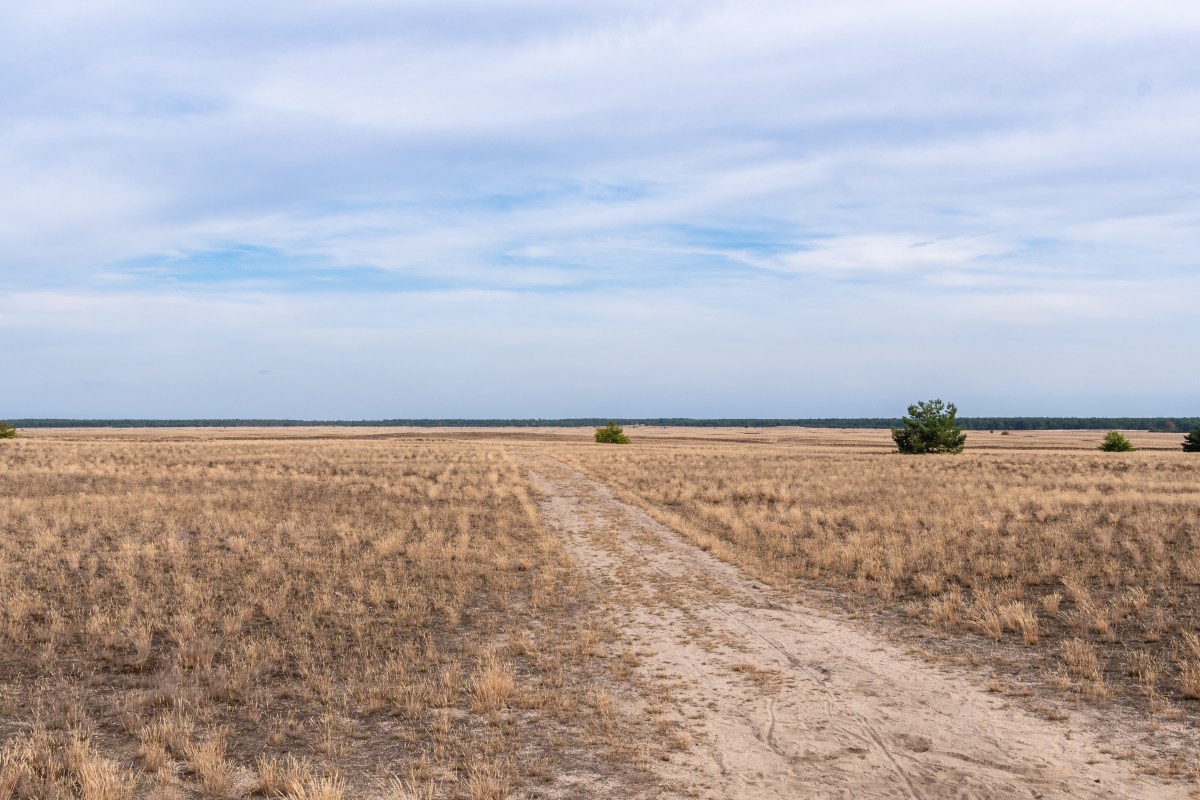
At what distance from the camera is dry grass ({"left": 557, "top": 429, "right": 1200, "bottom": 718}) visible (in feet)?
32.3

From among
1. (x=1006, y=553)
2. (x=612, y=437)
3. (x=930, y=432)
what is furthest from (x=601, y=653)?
(x=612, y=437)

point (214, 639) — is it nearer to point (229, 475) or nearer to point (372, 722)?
point (372, 722)

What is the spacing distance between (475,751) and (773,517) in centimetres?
1673

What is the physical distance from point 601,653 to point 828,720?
320cm

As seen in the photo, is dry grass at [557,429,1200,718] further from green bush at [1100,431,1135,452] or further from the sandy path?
green bush at [1100,431,1135,452]

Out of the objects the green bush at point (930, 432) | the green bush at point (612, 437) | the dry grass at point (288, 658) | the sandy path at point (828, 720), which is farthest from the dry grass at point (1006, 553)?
the green bush at point (612, 437)

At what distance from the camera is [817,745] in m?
6.77

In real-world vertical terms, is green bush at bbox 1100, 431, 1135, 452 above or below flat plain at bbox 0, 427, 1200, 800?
above

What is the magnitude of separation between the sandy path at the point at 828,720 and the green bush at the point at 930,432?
177ft

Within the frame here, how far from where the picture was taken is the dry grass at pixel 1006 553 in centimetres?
985

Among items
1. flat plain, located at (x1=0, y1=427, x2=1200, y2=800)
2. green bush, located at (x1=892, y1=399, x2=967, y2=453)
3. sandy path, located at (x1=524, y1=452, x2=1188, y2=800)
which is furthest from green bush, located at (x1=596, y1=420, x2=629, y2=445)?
sandy path, located at (x1=524, y1=452, x2=1188, y2=800)

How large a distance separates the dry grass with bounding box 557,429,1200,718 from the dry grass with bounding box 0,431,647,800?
5198mm

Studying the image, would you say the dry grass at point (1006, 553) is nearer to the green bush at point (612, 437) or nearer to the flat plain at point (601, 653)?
the flat plain at point (601, 653)

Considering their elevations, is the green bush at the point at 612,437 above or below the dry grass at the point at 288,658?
above
